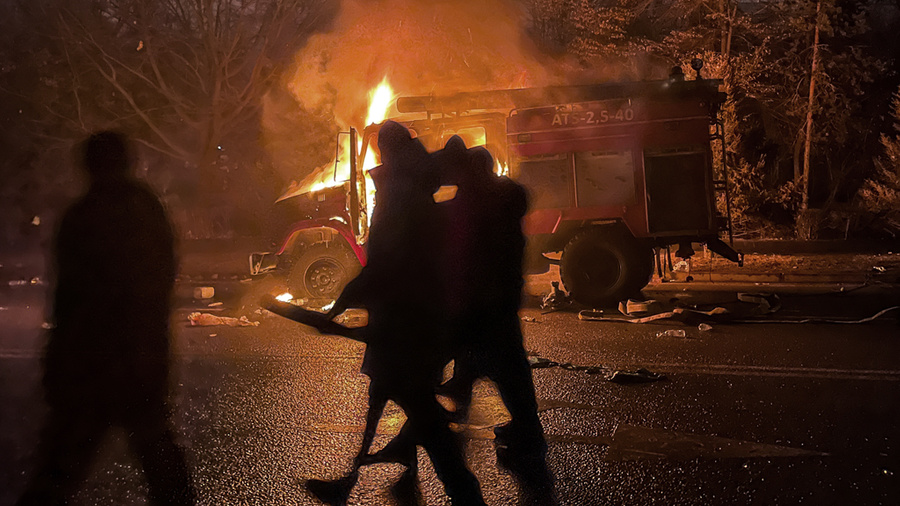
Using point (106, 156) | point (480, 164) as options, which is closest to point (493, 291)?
point (480, 164)

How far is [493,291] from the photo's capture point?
4.04 meters

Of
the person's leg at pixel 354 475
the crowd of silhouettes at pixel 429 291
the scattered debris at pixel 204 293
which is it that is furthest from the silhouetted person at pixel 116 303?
the scattered debris at pixel 204 293

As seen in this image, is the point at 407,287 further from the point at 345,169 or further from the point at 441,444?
the point at 345,169

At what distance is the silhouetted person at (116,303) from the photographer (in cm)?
365

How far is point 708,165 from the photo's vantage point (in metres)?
9.79

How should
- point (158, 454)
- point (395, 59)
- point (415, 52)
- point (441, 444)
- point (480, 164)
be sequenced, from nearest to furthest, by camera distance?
point (441, 444), point (158, 454), point (480, 164), point (395, 59), point (415, 52)

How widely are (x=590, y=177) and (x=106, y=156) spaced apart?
24.0 feet

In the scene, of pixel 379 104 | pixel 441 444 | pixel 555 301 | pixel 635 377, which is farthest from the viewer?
pixel 379 104

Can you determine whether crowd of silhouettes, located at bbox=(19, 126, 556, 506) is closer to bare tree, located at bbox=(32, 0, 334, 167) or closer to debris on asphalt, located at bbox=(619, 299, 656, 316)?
debris on asphalt, located at bbox=(619, 299, 656, 316)

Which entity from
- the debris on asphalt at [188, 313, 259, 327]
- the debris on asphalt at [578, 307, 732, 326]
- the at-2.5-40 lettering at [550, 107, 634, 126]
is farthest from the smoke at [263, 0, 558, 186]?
the debris on asphalt at [578, 307, 732, 326]

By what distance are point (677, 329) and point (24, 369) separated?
267 inches

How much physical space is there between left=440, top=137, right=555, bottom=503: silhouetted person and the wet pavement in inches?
5.8

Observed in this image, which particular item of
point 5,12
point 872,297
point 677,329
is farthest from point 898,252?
point 5,12

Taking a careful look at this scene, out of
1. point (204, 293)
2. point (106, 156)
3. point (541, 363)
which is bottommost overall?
point (541, 363)
